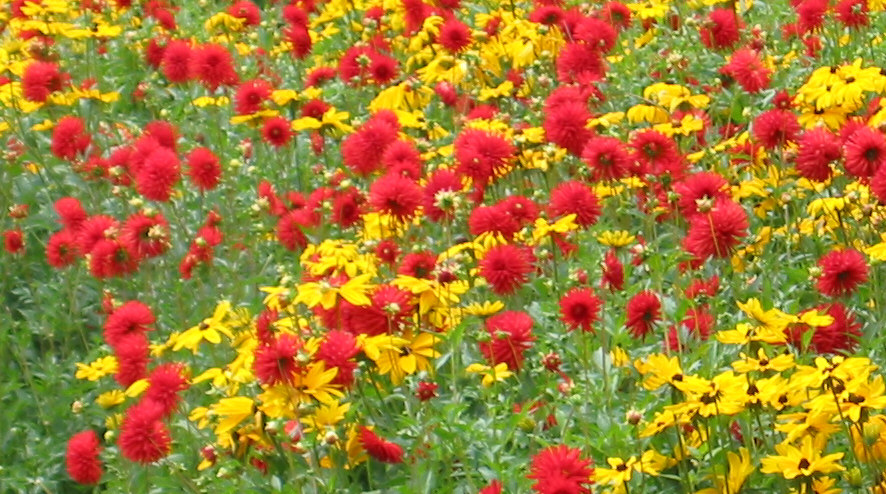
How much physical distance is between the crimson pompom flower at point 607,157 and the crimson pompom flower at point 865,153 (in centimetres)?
51

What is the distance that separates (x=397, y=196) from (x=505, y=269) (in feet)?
1.09

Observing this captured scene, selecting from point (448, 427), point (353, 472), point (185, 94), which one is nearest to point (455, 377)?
point (448, 427)

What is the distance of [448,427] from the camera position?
2875mm

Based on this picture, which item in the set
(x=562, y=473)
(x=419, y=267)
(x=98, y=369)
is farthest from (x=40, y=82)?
(x=562, y=473)

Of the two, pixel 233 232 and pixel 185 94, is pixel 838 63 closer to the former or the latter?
pixel 233 232

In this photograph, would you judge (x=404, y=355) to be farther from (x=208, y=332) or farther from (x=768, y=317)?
(x=768, y=317)

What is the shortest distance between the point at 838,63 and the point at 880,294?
5.04 ft

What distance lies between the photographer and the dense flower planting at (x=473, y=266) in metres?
2.72

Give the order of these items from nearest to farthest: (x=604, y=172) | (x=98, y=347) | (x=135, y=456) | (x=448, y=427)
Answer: (x=448, y=427) < (x=135, y=456) < (x=604, y=172) < (x=98, y=347)

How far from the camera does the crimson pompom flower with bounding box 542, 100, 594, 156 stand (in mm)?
3680

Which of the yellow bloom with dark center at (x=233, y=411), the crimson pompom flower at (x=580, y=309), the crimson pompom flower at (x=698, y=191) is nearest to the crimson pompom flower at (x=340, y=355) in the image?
the yellow bloom with dark center at (x=233, y=411)

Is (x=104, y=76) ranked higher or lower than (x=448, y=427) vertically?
higher

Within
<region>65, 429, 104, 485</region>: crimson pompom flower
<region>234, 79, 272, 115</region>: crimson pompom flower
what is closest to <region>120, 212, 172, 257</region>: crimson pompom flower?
<region>65, 429, 104, 485</region>: crimson pompom flower

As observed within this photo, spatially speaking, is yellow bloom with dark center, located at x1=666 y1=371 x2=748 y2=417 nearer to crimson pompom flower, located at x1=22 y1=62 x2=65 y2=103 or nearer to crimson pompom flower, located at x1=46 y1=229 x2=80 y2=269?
crimson pompom flower, located at x1=46 y1=229 x2=80 y2=269
